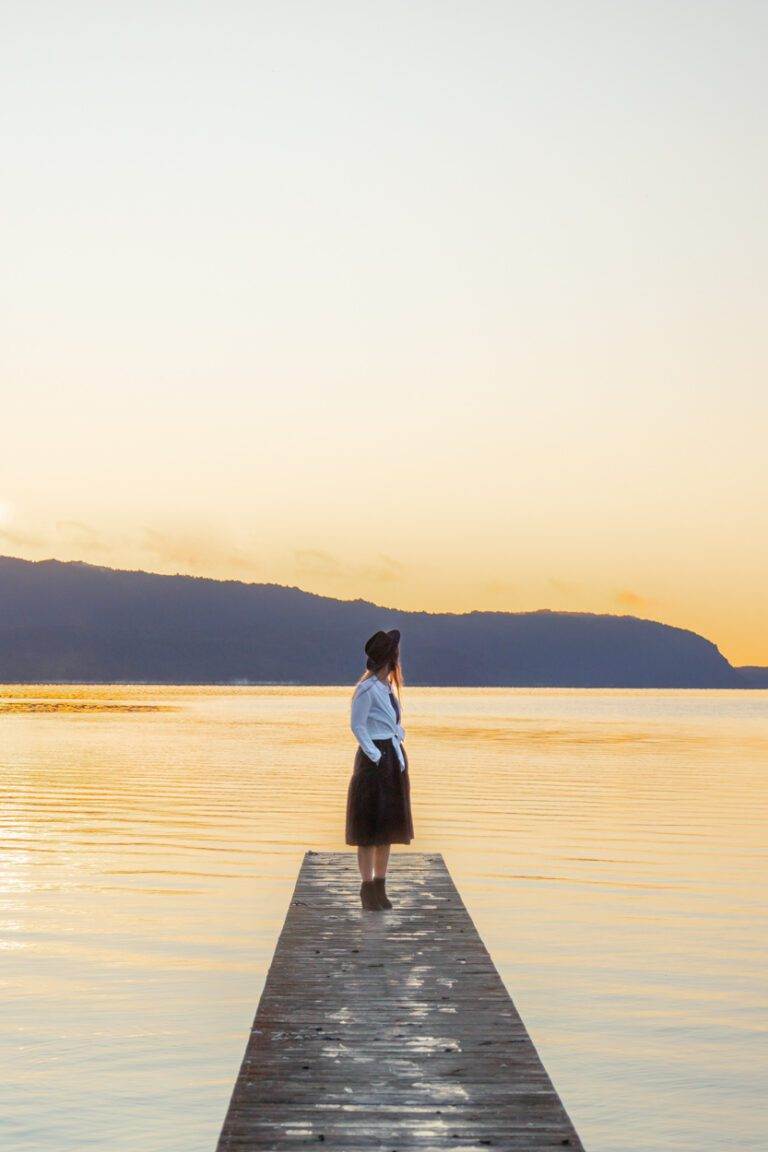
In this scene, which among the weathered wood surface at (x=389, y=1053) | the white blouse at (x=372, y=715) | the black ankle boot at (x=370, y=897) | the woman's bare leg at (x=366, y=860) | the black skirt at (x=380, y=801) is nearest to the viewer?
the weathered wood surface at (x=389, y=1053)

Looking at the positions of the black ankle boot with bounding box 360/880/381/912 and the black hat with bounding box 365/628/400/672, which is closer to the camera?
the black hat with bounding box 365/628/400/672

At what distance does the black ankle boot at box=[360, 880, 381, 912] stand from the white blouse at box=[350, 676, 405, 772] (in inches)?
58.6

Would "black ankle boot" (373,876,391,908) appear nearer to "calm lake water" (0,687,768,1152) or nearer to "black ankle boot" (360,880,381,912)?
"black ankle boot" (360,880,381,912)

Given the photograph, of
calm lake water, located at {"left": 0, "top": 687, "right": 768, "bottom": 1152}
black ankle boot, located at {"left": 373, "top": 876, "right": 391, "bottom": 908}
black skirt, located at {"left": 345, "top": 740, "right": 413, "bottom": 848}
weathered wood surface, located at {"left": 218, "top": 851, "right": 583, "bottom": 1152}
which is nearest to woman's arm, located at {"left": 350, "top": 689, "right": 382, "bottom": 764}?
black skirt, located at {"left": 345, "top": 740, "right": 413, "bottom": 848}

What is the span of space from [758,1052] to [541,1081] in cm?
414

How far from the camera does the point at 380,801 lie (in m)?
12.3

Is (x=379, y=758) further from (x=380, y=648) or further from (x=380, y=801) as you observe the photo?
(x=380, y=648)

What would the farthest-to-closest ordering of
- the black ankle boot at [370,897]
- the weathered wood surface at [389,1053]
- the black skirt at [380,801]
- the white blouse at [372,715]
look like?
1. the black ankle boot at [370,897]
2. the black skirt at [380,801]
3. the white blouse at [372,715]
4. the weathered wood surface at [389,1053]

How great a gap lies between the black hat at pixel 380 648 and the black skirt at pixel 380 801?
816mm

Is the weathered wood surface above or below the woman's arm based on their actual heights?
below

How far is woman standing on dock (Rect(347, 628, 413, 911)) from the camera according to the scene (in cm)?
1202

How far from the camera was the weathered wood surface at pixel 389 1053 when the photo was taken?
21.9ft

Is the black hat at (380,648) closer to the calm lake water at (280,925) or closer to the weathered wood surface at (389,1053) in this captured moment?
the weathered wood surface at (389,1053)

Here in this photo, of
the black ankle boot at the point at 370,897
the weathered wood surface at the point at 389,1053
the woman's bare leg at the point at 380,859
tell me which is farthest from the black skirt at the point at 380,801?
the weathered wood surface at the point at 389,1053
